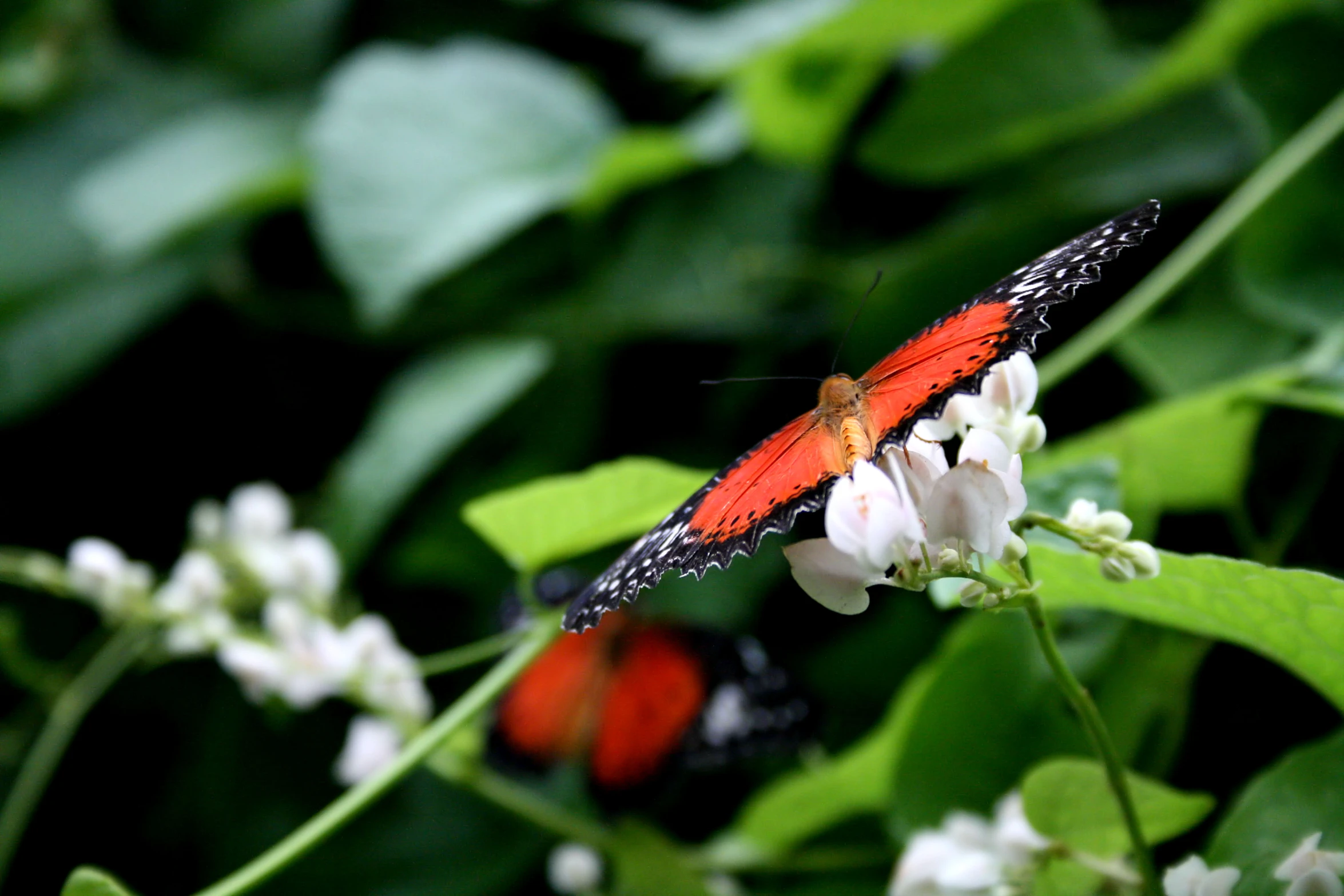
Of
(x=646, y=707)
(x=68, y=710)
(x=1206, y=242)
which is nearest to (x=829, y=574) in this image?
(x=1206, y=242)

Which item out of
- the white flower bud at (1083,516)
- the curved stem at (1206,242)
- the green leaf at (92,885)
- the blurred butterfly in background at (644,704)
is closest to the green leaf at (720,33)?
the curved stem at (1206,242)

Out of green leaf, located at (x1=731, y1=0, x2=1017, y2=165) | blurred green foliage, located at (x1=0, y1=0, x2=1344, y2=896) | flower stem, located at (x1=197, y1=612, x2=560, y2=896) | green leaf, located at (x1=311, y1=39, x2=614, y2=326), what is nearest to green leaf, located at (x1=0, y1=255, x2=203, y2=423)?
blurred green foliage, located at (x1=0, y1=0, x2=1344, y2=896)

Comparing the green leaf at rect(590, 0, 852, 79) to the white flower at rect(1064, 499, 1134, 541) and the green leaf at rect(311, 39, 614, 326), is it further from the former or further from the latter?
the white flower at rect(1064, 499, 1134, 541)

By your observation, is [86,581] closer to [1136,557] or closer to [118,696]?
[118,696]

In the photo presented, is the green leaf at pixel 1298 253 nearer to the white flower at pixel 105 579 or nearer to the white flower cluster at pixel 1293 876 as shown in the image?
the white flower cluster at pixel 1293 876

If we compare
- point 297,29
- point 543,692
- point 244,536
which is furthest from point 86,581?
point 297,29
